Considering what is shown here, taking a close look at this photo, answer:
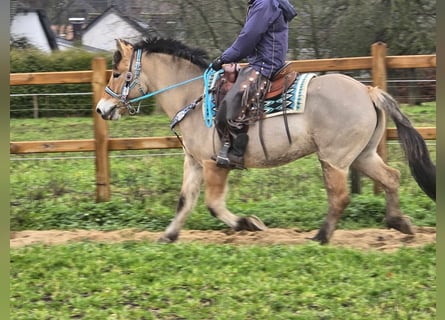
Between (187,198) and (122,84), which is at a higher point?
(122,84)

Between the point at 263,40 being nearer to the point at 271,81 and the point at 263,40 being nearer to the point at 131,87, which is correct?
the point at 271,81

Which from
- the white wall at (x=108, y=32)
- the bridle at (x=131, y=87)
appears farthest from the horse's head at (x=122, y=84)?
the white wall at (x=108, y=32)

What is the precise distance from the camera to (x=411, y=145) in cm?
605

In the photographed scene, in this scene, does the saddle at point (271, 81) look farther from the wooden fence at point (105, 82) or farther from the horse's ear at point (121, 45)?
the wooden fence at point (105, 82)

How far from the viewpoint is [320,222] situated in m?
6.98

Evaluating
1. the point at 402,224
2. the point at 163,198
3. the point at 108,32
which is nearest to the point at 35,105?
the point at 108,32

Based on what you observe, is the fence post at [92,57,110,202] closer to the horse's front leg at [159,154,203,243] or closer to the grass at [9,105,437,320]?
the grass at [9,105,437,320]

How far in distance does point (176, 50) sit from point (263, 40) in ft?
3.58

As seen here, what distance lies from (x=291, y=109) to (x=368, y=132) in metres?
0.76

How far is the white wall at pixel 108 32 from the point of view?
20428 mm

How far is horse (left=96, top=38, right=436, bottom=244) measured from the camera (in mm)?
5957

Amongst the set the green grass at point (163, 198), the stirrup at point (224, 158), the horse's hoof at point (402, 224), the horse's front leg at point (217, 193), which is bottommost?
the green grass at point (163, 198)

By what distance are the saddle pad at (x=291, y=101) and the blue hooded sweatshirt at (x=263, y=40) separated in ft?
0.79

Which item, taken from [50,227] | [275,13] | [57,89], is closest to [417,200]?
[275,13]
